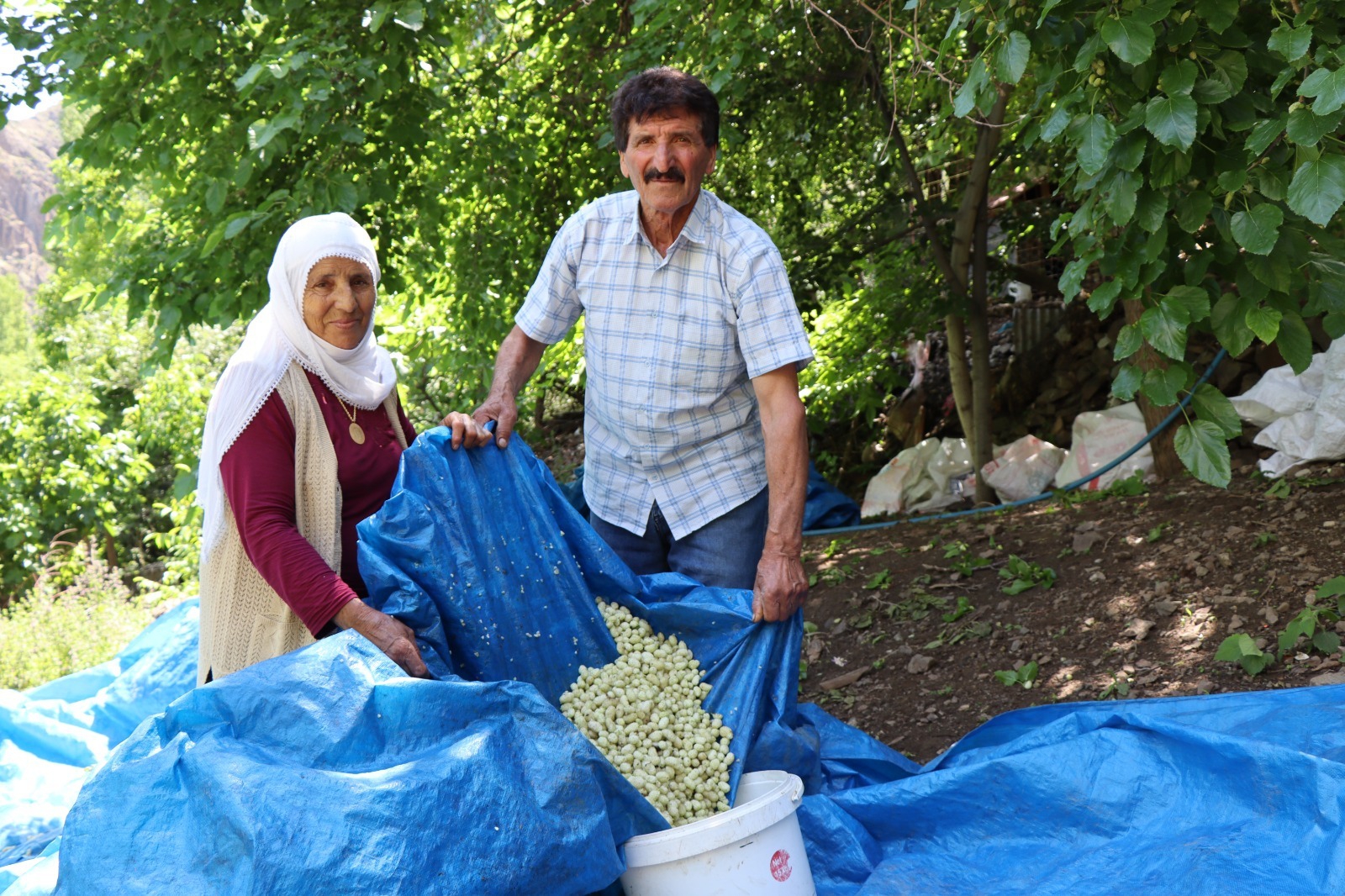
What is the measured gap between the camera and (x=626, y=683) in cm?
227

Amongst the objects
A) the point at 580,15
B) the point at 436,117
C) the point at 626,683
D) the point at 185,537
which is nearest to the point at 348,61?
the point at 436,117

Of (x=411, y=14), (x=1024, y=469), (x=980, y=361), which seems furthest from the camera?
(x=980, y=361)

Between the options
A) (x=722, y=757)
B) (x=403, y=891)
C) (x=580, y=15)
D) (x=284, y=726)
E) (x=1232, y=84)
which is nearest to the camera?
(x=403, y=891)

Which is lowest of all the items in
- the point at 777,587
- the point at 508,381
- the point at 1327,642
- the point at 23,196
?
the point at 1327,642

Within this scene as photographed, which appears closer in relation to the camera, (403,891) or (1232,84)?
(403,891)

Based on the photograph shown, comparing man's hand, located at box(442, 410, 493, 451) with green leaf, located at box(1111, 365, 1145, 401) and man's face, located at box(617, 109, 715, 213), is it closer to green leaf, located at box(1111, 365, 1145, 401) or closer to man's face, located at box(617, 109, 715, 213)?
man's face, located at box(617, 109, 715, 213)

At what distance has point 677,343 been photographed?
2.44 m

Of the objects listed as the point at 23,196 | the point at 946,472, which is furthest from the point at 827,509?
the point at 23,196

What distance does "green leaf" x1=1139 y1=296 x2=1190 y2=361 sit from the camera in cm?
198

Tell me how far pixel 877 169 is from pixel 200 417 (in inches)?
226

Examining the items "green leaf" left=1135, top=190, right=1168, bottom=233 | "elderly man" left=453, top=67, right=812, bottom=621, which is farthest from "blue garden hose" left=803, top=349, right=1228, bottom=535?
"elderly man" left=453, top=67, right=812, bottom=621

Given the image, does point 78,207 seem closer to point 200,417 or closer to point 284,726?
point 284,726

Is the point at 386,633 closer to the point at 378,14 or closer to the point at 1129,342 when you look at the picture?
the point at 1129,342

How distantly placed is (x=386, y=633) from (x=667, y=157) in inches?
46.1
